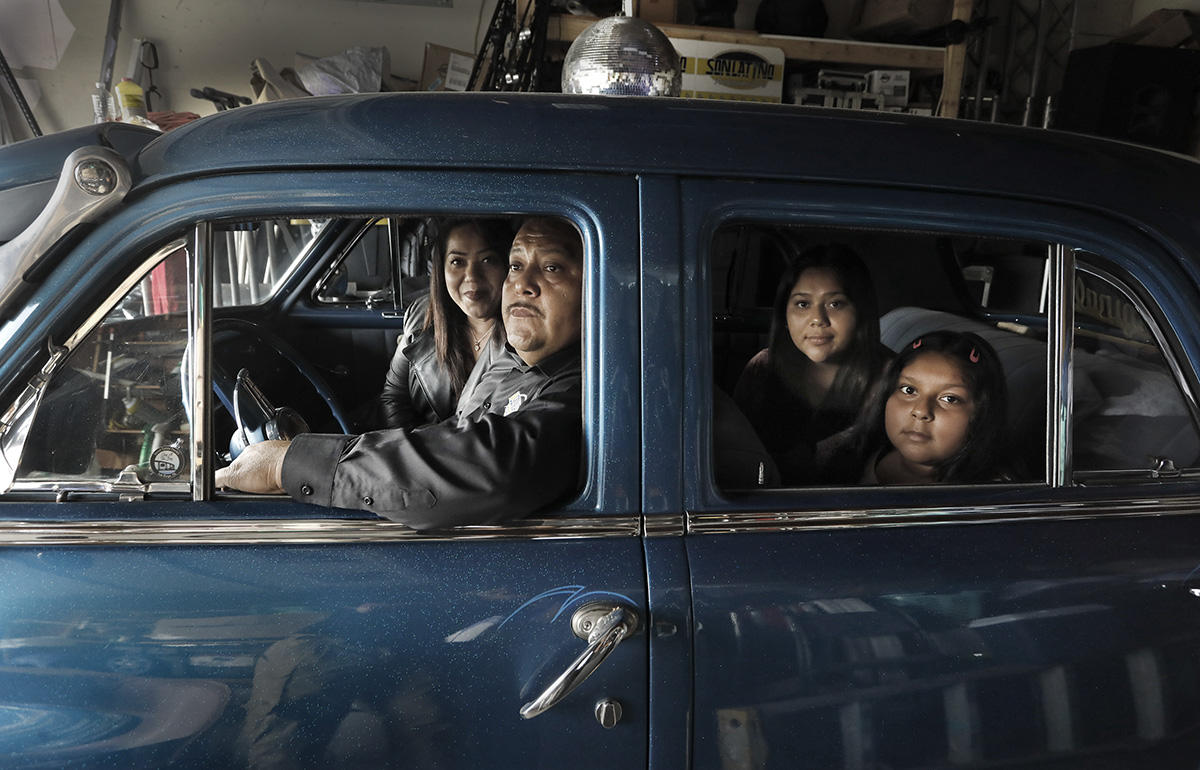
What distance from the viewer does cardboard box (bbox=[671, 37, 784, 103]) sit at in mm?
4996

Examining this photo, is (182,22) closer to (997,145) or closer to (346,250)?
(346,250)

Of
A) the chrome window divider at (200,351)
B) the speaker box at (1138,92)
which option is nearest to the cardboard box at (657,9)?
the speaker box at (1138,92)

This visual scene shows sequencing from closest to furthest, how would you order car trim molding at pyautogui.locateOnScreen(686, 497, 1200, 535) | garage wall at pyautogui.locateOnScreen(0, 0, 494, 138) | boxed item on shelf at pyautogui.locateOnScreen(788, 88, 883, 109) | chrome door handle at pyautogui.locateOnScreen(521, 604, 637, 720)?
chrome door handle at pyautogui.locateOnScreen(521, 604, 637, 720) < car trim molding at pyautogui.locateOnScreen(686, 497, 1200, 535) < boxed item on shelf at pyautogui.locateOnScreen(788, 88, 883, 109) < garage wall at pyautogui.locateOnScreen(0, 0, 494, 138)

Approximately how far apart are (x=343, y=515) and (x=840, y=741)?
82 centimetres

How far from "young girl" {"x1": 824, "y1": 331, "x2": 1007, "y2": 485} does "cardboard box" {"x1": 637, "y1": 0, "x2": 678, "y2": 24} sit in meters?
4.17

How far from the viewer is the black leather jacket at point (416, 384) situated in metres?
2.22

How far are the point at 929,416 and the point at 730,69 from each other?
406 centimetres

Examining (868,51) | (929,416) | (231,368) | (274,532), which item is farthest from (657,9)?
(274,532)

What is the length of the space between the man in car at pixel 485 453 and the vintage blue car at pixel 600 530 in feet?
0.13

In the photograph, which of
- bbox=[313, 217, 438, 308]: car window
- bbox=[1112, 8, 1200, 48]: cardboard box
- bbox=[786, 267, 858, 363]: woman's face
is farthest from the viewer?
bbox=[1112, 8, 1200, 48]: cardboard box

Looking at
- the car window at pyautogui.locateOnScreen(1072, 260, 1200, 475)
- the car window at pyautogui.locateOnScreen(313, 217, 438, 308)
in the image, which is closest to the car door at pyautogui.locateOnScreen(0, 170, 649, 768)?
the car window at pyautogui.locateOnScreen(1072, 260, 1200, 475)

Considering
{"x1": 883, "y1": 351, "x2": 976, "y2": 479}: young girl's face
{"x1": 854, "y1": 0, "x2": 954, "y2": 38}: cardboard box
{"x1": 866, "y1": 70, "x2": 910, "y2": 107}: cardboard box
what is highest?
{"x1": 854, "y1": 0, "x2": 954, "y2": 38}: cardboard box

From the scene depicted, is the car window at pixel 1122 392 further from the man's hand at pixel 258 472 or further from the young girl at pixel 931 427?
the man's hand at pixel 258 472

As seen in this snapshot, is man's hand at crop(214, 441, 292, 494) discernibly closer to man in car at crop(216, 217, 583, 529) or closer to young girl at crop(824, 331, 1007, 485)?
man in car at crop(216, 217, 583, 529)
